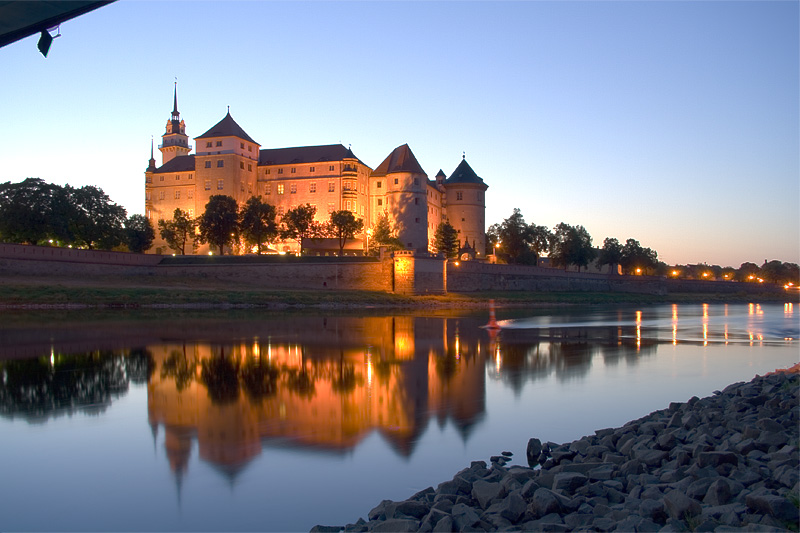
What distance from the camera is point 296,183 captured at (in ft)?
238

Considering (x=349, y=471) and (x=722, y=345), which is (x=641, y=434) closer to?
(x=349, y=471)

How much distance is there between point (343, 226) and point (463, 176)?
2479cm

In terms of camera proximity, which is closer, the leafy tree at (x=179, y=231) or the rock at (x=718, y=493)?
the rock at (x=718, y=493)

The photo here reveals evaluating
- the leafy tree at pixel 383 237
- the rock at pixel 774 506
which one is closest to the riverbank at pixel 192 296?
the leafy tree at pixel 383 237

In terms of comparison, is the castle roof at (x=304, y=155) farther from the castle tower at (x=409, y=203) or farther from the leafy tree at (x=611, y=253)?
the leafy tree at (x=611, y=253)

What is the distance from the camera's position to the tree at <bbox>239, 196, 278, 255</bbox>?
6006 centimetres

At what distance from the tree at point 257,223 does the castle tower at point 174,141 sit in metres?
38.5

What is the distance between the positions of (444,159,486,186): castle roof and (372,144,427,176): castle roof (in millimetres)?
10638

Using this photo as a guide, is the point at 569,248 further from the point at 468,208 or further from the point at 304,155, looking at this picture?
the point at 304,155

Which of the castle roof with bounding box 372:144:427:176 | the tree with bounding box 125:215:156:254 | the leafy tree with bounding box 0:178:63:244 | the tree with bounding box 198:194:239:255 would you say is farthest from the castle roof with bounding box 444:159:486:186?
the leafy tree with bounding box 0:178:63:244

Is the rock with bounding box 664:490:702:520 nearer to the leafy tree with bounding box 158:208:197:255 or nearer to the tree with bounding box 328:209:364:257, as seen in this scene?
the tree with bounding box 328:209:364:257

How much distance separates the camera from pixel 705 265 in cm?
15688

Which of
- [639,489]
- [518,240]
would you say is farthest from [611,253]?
[639,489]

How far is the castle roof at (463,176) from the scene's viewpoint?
8188 cm
